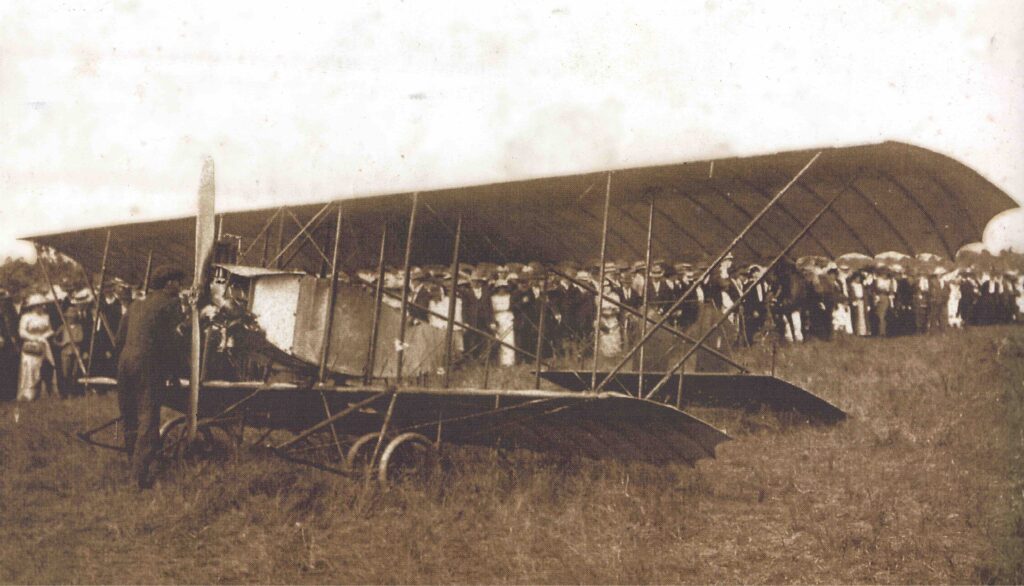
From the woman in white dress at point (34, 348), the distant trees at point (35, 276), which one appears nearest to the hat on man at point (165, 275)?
the distant trees at point (35, 276)

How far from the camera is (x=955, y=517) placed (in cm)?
641

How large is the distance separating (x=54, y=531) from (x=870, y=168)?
7.15 m

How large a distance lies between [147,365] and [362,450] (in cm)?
224

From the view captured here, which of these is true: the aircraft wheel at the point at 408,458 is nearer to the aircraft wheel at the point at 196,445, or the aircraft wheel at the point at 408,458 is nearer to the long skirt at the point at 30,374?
the aircraft wheel at the point at 196,445

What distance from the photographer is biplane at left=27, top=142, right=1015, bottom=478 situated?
6.55m

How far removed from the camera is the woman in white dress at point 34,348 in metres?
14.8

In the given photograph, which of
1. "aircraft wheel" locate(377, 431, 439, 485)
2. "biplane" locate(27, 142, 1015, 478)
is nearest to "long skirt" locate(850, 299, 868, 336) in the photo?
"biplane" locate(27, 142, 1015, 478)

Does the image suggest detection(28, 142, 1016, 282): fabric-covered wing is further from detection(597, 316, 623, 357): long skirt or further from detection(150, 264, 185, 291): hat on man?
detection(597, 316, 623, 357): long skirt

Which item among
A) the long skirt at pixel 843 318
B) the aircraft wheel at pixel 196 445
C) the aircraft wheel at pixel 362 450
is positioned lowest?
the aircraft wheel at pixel 196 445

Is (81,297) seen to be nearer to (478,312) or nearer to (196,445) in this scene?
(478,312)

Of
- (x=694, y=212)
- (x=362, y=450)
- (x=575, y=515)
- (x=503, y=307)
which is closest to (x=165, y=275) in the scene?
(x=362, y=450)

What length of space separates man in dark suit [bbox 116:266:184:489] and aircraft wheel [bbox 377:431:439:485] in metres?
2.17

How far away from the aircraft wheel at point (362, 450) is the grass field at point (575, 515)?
1.32 ft

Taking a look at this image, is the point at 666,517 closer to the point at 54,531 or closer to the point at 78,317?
the point at 54,531
